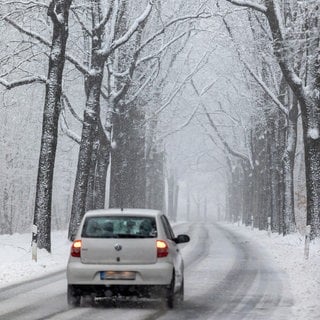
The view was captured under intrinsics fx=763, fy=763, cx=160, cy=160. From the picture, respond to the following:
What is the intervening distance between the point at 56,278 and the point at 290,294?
18.3ft

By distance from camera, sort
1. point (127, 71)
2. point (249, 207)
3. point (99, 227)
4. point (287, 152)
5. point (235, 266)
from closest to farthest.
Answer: point (99, 227), point (235, 266), point (127, 71), point (287, 152), point (249, 207)

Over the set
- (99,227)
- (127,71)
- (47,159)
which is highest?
(127,71)

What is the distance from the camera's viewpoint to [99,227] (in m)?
12.1

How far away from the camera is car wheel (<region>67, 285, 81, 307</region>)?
1172cm

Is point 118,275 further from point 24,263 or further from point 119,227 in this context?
point 24,263

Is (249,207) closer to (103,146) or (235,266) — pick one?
(103,146)

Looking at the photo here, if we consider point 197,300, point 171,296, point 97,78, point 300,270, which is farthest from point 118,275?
point 97,78

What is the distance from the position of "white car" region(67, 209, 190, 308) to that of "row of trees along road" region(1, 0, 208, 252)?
35.5ft

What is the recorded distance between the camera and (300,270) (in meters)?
18.8

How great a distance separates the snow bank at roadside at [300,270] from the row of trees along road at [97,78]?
7.17 metres

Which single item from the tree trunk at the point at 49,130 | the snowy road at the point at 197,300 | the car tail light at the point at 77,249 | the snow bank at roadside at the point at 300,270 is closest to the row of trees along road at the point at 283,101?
the snow bank at roadside at the point at 300,270

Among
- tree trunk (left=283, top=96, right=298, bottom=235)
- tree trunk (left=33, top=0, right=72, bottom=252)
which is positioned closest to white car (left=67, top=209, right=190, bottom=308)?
tree trunk (left=33, top=0, right=72, bottom=252)

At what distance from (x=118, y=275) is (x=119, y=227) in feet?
2.63

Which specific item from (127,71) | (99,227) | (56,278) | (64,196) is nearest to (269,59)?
(127,71)
